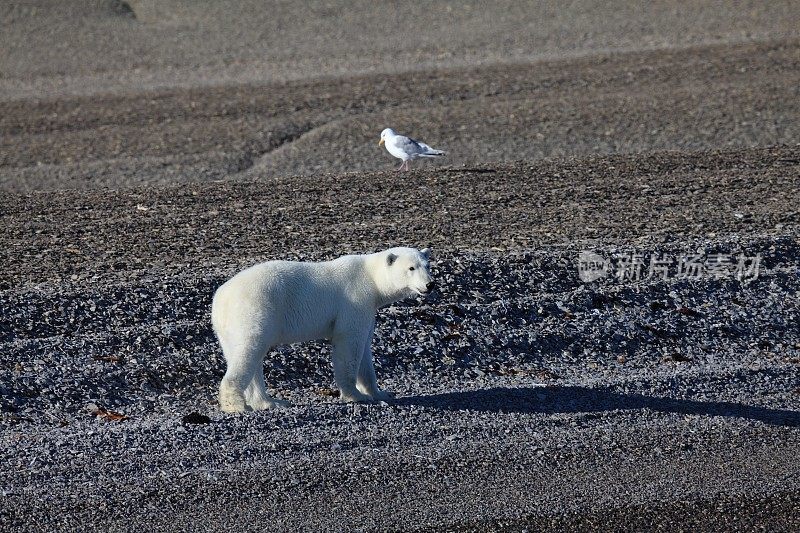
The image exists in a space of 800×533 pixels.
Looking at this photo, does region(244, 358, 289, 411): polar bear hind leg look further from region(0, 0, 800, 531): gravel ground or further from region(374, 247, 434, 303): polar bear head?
region(374, 247, 434, 303): polar bear head

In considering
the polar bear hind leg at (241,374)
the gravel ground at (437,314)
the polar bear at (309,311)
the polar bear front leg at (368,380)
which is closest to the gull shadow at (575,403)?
the gravel ground at (437,314)

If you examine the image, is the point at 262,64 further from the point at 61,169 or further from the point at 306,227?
the point at 306,227

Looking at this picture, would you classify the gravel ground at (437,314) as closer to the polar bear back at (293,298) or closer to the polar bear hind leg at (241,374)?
the polar bear hind leg at (241,374)

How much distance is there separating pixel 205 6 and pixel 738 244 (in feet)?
96.1

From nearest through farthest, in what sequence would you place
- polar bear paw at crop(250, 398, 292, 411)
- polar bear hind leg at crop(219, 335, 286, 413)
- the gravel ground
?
the gravel ground, polar bear hind leg at crop(219, 335, 286, 413), polar bear paw at crop(250, 398, 292, 411)

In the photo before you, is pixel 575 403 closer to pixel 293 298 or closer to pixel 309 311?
pixel 309 311

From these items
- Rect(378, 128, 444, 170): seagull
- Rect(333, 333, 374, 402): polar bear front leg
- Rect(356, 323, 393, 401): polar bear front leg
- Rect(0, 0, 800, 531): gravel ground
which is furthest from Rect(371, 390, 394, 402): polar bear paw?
Rect(378, 128, 444, 170): seagull

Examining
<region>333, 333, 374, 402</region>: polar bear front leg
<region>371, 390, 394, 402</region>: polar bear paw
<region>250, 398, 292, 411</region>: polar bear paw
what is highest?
<region>333, 333, 374, 402</region>: polar bear front leg

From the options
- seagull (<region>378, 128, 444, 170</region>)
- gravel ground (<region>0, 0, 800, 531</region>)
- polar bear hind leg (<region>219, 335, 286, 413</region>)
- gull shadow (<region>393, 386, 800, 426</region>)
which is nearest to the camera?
gravel ground (<region>0, 0, 800, 531</region>)

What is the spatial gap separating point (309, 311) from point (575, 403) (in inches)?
73.2

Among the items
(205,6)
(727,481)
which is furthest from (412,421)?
(205,6)

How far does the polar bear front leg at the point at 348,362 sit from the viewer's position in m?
7.82

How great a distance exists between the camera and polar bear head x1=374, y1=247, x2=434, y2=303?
7941 mm

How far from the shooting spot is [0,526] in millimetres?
5918
